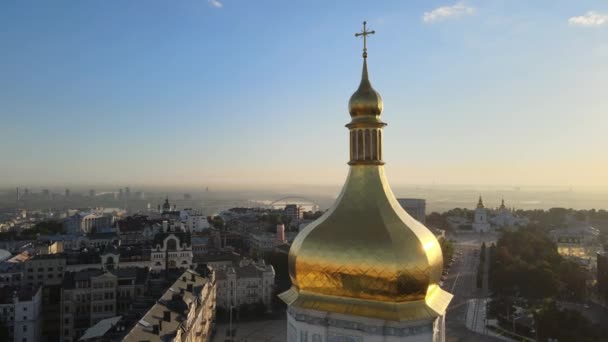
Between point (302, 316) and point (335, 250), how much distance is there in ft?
4.53

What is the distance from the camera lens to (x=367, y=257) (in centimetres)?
848

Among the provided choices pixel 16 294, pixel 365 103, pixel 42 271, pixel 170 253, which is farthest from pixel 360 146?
pixel 42 271

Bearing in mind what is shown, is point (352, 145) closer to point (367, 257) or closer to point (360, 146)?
point (360, 146)

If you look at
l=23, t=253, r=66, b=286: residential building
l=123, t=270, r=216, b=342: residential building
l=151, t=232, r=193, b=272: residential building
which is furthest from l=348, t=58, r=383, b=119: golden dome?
l=23, t=253, r=66, b=286: residential building

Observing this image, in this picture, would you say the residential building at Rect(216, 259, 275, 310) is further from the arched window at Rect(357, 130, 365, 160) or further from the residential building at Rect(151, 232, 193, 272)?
the arched window at Rect(357, 130, 365, 160)

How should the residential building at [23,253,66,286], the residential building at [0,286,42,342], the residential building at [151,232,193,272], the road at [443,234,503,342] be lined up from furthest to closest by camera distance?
the residential building at [151,232,193,272] < the residential building at [23,253,66,286] < the road at [443,234,503,342] < the residential building at [0,286,42,342]

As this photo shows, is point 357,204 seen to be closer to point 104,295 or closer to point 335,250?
point 335,250

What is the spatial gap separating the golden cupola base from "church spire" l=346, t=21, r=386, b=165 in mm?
20

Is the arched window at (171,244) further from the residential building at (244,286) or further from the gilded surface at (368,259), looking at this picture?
the gilded surface at (368,259)

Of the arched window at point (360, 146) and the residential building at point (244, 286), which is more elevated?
the arched window at point (360, 146)

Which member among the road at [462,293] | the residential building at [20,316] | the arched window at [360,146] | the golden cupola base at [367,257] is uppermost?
the arched window at [360,146]

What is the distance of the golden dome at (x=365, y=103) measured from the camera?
9836mm

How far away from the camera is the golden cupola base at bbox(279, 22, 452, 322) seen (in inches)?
332

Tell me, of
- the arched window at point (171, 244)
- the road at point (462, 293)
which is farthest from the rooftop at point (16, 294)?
the road at point (462, 293)
